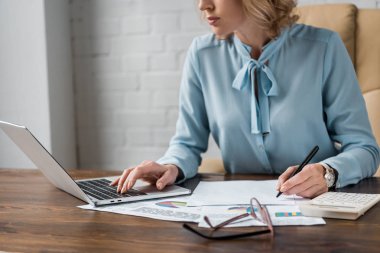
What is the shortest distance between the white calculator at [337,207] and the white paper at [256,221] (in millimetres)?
17

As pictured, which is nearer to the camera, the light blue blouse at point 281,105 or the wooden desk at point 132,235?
the wooden desk at point 132,235

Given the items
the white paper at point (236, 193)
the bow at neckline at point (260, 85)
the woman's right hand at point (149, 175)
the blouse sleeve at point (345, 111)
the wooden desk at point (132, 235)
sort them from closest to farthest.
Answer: the wooden desk at point (132, 235), the white paper at point (236, 193), the woman's right hand at point (149, 175), the blouse sleeve at point (345, 111), the bow at neckline at point (260, 85)

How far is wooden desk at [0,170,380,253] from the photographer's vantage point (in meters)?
0.71

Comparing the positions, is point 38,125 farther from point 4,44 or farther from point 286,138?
point 286,138

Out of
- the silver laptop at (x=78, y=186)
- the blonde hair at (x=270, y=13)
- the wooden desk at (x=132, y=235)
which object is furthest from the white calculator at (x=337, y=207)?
the blonde hair at (x=270, y=13)

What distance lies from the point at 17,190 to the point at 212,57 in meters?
0.60

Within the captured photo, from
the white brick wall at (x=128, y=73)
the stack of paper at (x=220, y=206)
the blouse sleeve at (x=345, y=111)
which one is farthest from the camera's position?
the white brick wall at (x=128, y=73)

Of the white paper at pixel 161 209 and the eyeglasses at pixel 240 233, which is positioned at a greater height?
the eyeglasses at pixel 240 233

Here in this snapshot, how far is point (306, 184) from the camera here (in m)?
0.96

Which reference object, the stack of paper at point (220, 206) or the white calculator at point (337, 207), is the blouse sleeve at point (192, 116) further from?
the white calculator at point (337, 207)

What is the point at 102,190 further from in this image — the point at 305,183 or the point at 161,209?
the point at 305,183

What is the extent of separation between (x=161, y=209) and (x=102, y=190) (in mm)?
194

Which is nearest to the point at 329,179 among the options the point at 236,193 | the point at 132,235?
the point at 236,193

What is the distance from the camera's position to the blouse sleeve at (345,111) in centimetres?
122
